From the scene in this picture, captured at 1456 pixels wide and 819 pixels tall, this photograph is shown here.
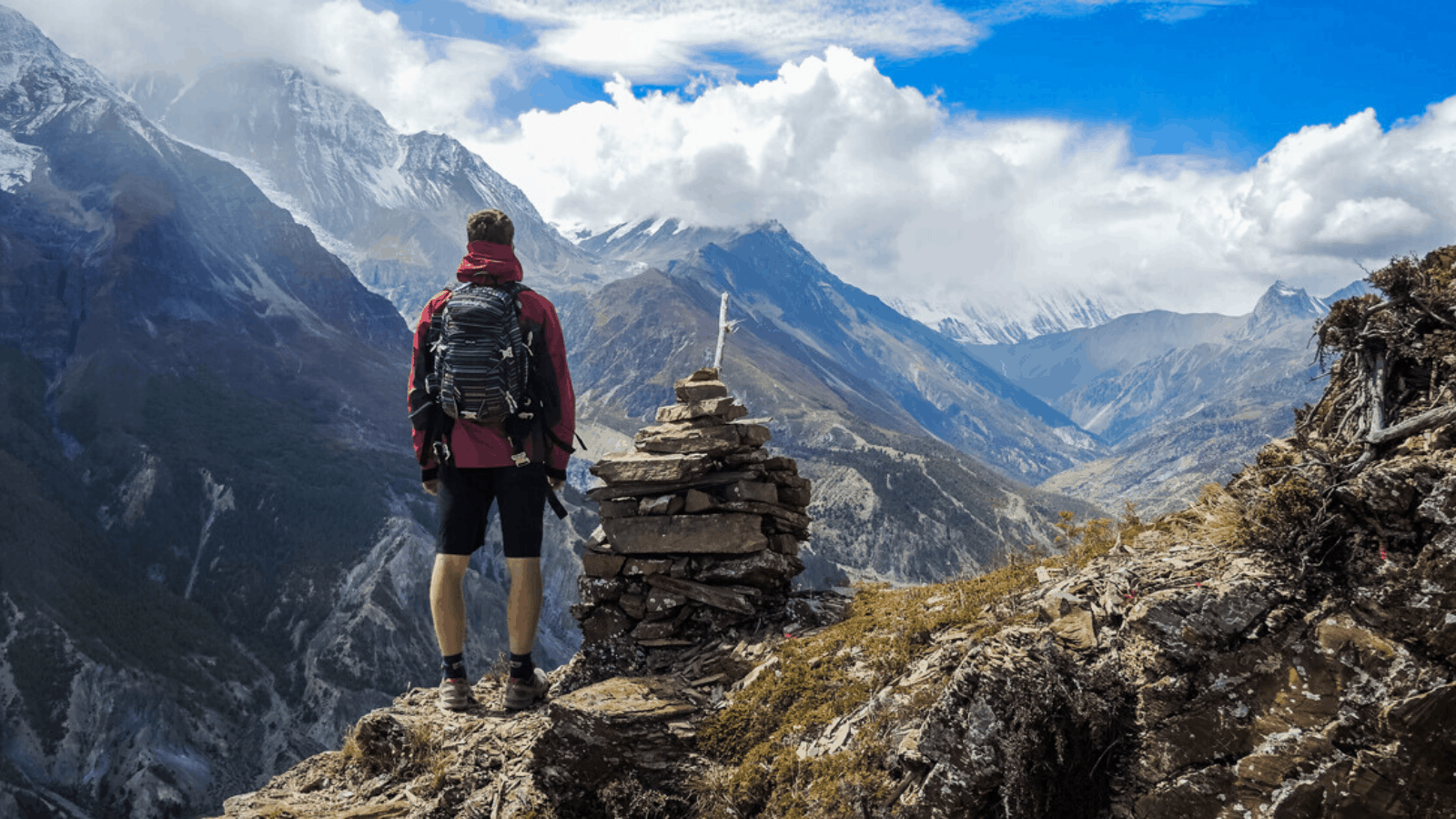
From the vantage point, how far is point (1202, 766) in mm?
5273

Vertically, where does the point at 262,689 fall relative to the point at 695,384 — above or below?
above

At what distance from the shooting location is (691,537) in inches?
402

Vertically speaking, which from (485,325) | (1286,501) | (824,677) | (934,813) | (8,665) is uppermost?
(8,665)

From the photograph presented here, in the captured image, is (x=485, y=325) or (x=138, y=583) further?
(x=138, y=583)

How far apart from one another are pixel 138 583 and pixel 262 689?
50.3 metres

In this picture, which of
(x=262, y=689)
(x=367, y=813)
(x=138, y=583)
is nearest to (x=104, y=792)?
(x=262, y=689)

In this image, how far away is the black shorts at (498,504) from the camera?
8695 millimetres

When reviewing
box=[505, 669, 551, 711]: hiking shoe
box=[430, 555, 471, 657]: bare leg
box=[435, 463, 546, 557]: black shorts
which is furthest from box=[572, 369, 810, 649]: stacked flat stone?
Result: box=[435, 463, 546, 557]: black shorts

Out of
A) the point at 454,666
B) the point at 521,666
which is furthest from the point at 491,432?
the point at 454,666

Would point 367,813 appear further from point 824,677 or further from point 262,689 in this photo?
point 262,689

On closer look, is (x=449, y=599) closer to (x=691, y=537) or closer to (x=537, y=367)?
(x=537, y=367)

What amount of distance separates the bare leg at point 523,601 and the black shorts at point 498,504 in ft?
0.40

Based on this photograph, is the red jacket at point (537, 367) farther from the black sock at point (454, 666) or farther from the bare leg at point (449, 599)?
the black sock at point (454, 666)

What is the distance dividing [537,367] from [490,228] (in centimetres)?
165
